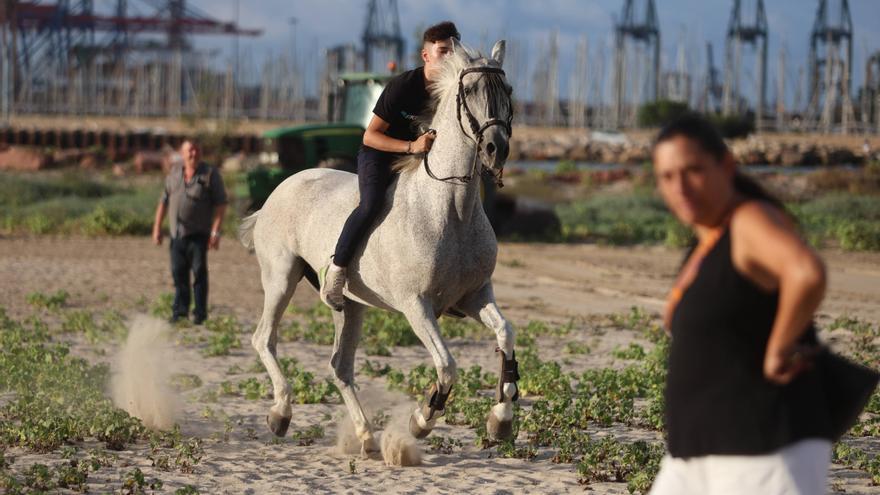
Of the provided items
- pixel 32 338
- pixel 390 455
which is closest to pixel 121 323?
pixel 32 338

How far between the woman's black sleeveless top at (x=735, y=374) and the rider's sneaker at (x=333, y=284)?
14.2 feet

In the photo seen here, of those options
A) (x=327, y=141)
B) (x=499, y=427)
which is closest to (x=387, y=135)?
(x=499, y=427)

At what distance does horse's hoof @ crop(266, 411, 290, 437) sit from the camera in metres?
7.94

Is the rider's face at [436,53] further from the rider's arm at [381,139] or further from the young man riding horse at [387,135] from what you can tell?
the rider's arm at [381,139]

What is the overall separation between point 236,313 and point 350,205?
22.7 ft

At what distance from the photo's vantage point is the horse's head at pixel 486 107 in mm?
6539

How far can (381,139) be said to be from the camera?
7555 millimetres

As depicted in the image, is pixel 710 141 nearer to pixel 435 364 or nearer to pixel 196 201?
pixel 435 364

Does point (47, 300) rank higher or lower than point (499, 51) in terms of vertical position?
lower

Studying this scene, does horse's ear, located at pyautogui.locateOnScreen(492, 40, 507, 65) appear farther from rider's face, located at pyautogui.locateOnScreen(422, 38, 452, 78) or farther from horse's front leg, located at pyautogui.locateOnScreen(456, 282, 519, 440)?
horse's front leg, located at pyautogui.locateOnScreen(456, 282, 519, 440)

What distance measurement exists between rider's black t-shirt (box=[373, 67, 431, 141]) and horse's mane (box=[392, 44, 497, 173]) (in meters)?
0.05

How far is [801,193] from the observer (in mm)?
32500

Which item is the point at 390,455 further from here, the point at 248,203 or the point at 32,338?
the point at 248,203

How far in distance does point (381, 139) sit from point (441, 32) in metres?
0.77
